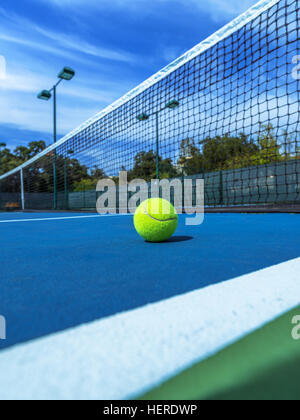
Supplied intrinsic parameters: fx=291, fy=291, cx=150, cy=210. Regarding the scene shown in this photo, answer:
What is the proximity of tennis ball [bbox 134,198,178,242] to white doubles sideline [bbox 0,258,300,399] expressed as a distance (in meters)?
1.29

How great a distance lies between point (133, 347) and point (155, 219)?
1.61 meters

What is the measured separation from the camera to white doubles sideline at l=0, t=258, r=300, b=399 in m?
0.50

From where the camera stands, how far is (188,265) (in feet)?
4.63

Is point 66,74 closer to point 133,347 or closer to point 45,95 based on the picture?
point 45,95

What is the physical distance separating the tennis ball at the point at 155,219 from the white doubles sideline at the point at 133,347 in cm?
129

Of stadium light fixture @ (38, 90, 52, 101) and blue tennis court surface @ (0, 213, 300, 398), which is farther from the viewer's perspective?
stadium light fixture @ (38, 90, 52, 101)

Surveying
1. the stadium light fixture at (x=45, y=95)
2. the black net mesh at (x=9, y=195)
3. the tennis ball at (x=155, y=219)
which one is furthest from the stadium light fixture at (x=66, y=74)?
the tennis ball at (x=155, y=219)

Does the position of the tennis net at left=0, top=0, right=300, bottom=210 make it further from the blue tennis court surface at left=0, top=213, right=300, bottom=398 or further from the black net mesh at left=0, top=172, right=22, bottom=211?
the black net mesh at left=0, top=172, right=22, bottom=211

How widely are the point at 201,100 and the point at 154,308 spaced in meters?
5.80

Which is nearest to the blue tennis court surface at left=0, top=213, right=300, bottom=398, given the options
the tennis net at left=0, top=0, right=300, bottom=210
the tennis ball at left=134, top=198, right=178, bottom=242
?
the tennis ball at left=134, top=198, right=178, bottom=242

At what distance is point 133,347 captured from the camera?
62 centimetres

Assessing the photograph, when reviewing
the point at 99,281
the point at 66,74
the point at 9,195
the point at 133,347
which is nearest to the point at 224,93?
the point at 99,281

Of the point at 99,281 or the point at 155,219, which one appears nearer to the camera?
the point at 99,281

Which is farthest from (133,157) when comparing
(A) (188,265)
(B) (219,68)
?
(A) (188,265)
